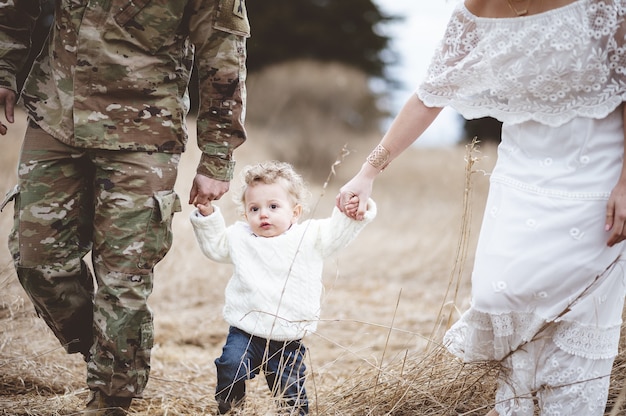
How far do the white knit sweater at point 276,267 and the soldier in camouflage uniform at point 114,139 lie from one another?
211 mm

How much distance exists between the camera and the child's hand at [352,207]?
2576 millimetres

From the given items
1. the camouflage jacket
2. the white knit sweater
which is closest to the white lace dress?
the white knit sweater

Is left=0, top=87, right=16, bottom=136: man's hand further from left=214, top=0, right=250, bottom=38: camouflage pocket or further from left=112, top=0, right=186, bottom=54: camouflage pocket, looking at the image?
left=214, top=0, right=250, bottom=38: camouflage pocket

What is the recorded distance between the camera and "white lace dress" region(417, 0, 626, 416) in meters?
2.07

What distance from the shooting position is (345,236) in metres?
2.68

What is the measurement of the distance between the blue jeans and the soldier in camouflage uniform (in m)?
0.33

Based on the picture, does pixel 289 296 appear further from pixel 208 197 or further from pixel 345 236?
pixel 208 197

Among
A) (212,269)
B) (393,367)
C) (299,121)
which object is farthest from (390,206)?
(393,367)

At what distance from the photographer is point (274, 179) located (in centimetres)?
273

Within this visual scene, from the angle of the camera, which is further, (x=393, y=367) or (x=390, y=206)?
(x=390, y=206)

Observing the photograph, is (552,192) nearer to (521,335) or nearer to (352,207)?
(521,335)

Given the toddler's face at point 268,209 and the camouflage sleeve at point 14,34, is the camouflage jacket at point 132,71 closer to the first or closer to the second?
the camouflage sleeve at point 14,34

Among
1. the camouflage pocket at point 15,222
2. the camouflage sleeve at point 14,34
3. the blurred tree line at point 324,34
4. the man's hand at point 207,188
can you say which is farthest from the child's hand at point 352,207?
the blurred tree line at point 324,34

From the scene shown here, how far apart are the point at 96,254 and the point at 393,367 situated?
1.37 m
